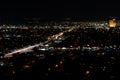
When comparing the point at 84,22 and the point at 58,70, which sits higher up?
the point at 58,70

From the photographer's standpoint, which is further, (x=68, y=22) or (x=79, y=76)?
(x=68, y=22)

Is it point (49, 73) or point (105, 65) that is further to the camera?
point (105, 65)

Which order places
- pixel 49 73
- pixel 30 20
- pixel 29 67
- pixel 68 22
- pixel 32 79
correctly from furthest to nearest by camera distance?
pixel 68 22 → pixel 30 20 → pixel 29 67 → pixel 49 73 → pixel 32 79

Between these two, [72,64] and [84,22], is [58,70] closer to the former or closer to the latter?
[72,64]

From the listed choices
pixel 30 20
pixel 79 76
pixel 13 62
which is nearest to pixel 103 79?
pixel 79 76

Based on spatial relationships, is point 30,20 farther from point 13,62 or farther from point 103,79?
point 103,79

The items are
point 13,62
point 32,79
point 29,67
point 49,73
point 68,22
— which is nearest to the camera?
point 32,79

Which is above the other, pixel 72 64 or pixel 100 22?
pixel 72 64

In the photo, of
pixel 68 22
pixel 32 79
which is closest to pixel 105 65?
pixel 32 79

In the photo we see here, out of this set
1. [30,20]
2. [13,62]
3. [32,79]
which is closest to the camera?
[32,79]
